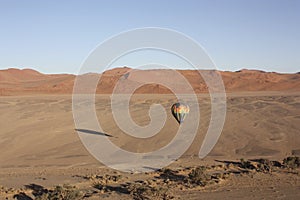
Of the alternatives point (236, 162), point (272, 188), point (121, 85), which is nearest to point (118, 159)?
point (236, 162)

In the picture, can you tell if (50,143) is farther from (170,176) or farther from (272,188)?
(272,188)

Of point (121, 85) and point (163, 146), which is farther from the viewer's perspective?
point (121, 85)

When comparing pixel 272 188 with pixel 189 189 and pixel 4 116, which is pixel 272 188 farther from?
pixel 4 116

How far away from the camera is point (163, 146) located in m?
23.9

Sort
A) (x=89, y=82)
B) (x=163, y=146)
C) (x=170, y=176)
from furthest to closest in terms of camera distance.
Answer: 1. (x=89, y=82)
2. (x=163, y=146)
3. (x=170, y=176)

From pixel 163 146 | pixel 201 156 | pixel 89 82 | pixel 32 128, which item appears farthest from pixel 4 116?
pixel 89 82

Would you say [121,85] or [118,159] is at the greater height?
[121,85]

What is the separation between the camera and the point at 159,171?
16.6 m

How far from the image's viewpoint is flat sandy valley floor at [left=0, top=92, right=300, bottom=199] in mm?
13469

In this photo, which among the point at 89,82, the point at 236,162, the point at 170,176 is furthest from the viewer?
the point at 89,82

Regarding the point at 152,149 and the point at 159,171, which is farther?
the point at 152,149

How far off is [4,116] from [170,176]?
26.2m

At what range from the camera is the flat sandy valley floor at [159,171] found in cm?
1347

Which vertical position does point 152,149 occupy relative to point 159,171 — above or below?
above
